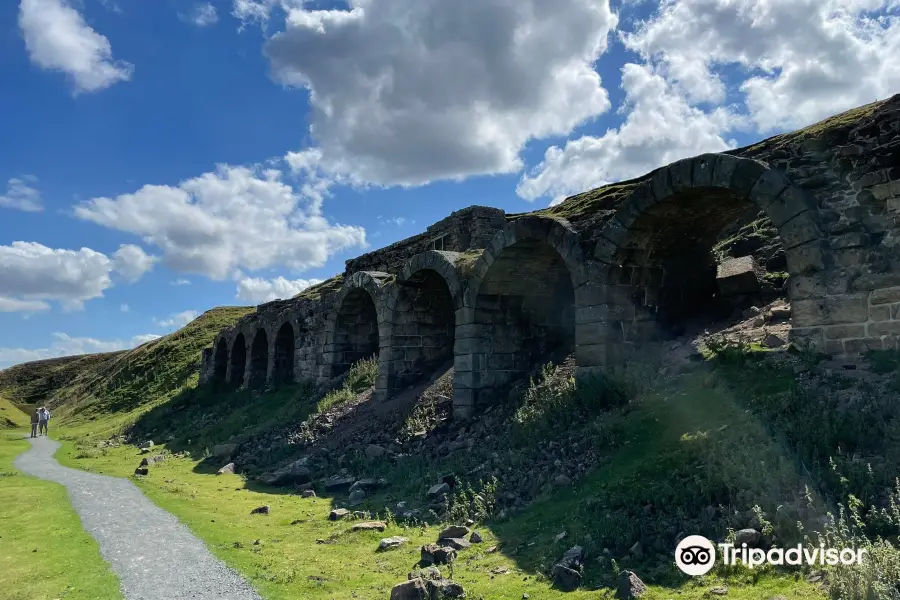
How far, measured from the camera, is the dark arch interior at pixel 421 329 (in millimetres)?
13797

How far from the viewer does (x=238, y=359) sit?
86.7 feet

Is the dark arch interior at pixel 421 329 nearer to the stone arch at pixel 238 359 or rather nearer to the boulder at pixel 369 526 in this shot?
the boulder at pixel 369 526

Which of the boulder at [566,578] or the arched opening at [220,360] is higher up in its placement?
the arched opening at [220,360]

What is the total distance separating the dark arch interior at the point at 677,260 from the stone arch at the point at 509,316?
161 centimetres

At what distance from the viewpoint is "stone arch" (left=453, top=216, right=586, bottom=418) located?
10.8 metres

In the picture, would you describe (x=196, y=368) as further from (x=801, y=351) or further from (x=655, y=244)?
(x=801, y=351)

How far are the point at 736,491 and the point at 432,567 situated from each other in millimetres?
2516

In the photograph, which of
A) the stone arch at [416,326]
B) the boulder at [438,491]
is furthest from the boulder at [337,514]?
the stone arch at [416,326]

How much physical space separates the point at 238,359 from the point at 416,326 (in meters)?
15.1

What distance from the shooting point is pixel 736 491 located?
4789 millimetres

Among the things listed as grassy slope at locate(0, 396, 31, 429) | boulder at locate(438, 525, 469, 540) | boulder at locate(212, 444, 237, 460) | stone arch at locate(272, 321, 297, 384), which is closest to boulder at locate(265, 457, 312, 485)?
boulder at locate(212, 444, 237, 460)

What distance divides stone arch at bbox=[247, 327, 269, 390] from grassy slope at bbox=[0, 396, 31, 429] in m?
14.6

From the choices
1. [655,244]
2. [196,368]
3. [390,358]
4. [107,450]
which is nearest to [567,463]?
[655,244]

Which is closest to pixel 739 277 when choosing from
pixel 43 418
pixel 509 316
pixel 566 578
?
pixel 509 316
